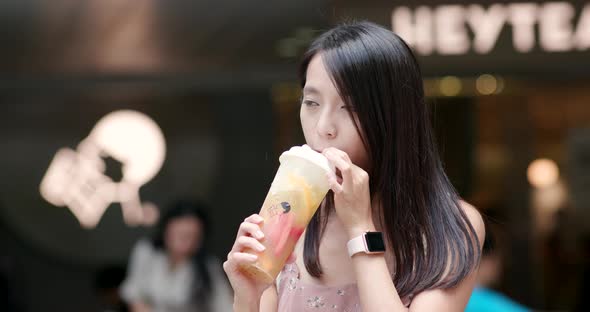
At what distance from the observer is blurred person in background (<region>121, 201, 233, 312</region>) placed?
20.5 feet

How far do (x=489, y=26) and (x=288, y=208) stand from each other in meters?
5.35

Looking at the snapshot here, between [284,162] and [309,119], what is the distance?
0.42 ft

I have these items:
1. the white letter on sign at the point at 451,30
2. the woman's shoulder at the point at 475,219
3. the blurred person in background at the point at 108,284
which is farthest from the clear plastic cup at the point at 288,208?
the blurred person in background at the point at 108,284

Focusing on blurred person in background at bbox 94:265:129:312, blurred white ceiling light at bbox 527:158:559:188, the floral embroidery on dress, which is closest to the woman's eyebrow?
the floral embroidery on dress

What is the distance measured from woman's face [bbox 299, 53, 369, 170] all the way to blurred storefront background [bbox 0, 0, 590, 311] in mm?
5214

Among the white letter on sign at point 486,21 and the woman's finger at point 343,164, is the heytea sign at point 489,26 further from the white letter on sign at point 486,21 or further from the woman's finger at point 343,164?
the woman's finger at point 343,164

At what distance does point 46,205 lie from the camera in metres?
7.63

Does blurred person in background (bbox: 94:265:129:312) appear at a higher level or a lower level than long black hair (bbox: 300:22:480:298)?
lower

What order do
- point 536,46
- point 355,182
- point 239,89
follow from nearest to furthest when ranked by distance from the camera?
point 355,182 < point 536,46 < point 239,89

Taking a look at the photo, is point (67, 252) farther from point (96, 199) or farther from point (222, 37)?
point (222, 37)

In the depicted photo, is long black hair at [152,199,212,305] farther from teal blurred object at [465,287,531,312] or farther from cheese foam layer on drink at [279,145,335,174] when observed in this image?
cheese foam layer on drink at [279,145,335,174]

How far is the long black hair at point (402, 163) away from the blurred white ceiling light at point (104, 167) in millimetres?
5713

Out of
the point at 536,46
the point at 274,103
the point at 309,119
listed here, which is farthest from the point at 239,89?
the point at 309,119

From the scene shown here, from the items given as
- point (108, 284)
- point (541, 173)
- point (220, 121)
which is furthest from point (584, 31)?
point (108, 284)
